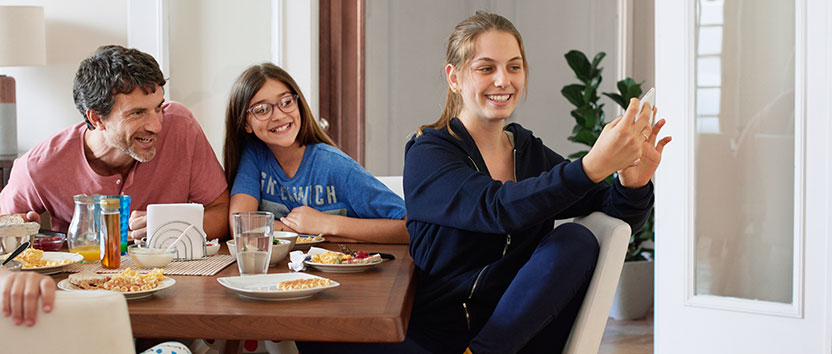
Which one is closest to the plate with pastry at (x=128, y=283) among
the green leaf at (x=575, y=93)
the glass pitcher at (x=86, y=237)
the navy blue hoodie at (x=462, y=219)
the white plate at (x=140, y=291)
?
the white plate at (x=140, y=291)

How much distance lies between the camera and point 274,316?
110 centimetres

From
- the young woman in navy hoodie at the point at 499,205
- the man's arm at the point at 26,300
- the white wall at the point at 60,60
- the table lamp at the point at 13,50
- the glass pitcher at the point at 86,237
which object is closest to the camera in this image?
the man's arm at the point at 26,300

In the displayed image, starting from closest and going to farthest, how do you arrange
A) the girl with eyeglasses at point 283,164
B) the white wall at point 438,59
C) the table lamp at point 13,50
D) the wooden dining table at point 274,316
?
the wooden dining table at point 274,316, the girl with eyeglasses at point 283,164, the table lamp at point 13,50, the white wall at point 438,59

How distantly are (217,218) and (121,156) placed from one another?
0.32 m

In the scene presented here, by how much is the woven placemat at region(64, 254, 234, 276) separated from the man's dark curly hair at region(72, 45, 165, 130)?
56 centimetres

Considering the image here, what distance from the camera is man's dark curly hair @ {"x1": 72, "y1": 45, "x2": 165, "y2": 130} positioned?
1.99 metres

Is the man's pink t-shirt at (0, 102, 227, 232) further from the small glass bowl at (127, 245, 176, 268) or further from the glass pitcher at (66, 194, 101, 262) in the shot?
the small glass bowl at (127, 245, 176, 268)

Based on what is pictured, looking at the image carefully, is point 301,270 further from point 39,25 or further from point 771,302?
point 39,25

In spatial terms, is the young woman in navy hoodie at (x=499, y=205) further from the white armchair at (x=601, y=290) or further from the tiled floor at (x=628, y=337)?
the tiled floor at (x=628, y=337)

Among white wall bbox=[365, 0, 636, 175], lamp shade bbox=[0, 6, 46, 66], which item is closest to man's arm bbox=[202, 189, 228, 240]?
lamp shade bbox=[0, 6, 46, 66]

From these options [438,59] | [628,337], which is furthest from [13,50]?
[628,337]

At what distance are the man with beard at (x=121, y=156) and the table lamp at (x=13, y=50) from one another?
46.9 inches

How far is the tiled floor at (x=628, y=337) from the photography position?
3.19 meters

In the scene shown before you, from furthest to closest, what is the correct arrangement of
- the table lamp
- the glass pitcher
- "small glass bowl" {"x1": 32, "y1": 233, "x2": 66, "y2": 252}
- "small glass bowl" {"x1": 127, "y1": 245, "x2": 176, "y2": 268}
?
1. the table lamp
2. "small glass bowl" {"x1": 32, "y1": 233, "x2": 66, "y2": 252}
3. the glass pitcher
4. "small glass bowl" {"x1": 127, "y1": 245, "x2": 176, "y2": 268}
